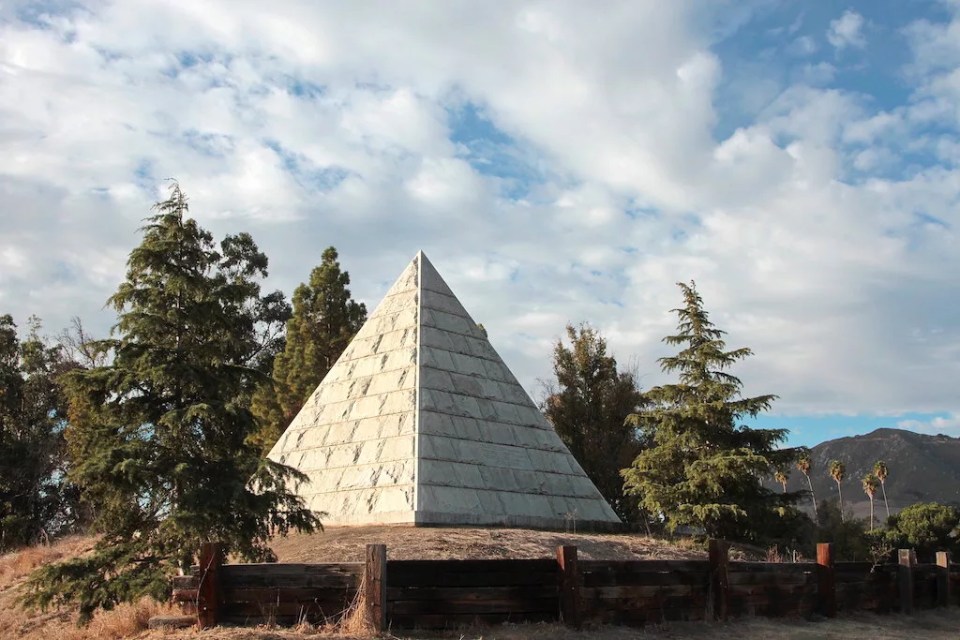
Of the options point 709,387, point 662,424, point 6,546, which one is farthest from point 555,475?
point 6,546

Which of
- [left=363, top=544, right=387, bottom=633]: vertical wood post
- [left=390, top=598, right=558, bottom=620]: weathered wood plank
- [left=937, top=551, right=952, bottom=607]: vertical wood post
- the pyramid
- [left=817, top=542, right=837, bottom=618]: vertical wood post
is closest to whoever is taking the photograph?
[left=363, top=544, right=387, bottom=633]: vertical wood post

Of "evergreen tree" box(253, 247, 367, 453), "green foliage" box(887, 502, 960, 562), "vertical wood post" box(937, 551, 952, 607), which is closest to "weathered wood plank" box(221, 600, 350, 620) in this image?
"vertical wood post" box(937, 551, 952, 607)

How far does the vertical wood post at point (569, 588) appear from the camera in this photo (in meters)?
9.83

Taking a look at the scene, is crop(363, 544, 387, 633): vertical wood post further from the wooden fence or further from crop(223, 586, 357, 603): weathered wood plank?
crop(223, 586, 357, 603): weathered wood plank

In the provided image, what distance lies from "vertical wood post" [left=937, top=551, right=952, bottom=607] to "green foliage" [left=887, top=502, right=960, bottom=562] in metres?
16.0

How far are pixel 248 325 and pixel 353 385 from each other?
22785 millimetres

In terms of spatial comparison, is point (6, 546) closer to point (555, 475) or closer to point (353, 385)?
point (353, 385)

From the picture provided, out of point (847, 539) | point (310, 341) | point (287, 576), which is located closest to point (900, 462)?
point (847, 539)

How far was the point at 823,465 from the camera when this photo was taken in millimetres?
106812

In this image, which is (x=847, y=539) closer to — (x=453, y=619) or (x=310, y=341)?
(x=310, y=341)

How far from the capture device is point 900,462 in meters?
105

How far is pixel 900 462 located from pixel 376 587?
109 metres

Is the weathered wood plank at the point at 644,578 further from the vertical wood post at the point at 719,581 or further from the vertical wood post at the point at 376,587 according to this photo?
the vertical wood post at the point at 376,587

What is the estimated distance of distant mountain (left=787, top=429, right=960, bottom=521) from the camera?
93750mm
